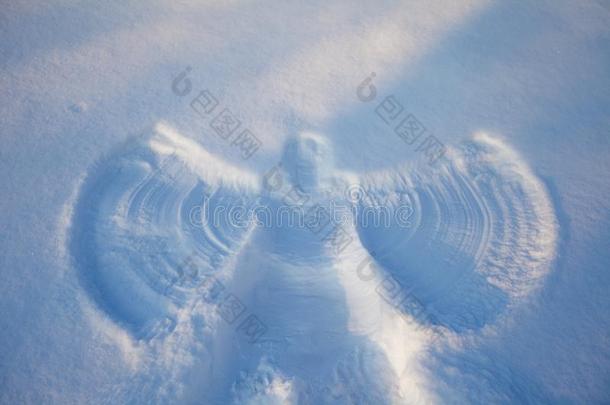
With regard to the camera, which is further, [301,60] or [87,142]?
[301,60]

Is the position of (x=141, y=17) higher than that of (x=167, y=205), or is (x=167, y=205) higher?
(x=141, y=17)

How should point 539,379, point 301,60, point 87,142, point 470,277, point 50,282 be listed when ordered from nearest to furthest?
point 539,379 → point 50,282 → point 470,277 → point 87,142 → point 301,60

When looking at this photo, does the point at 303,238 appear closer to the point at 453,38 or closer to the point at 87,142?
the point at 87,142

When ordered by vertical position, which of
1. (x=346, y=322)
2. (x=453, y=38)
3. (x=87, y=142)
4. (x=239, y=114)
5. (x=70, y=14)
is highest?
(x=70, y=14)

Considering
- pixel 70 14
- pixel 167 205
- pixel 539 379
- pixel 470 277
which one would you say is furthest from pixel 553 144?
pixel 70 14

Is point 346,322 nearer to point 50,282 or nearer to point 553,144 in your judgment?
point 50,282

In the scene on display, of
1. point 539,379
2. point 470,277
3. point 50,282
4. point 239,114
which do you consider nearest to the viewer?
point 539,379
